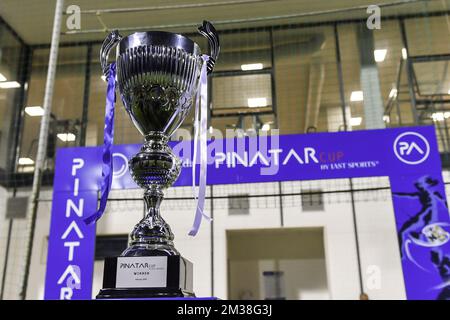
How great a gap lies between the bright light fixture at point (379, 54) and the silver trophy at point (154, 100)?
3.89 meters

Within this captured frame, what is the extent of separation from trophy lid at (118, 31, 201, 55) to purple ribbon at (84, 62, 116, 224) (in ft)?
0.27

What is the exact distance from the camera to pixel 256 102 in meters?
4.32

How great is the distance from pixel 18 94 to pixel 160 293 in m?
4.42

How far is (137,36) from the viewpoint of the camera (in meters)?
0.92

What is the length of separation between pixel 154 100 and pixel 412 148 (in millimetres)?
2470

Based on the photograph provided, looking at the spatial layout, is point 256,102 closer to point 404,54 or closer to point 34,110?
point 404,54

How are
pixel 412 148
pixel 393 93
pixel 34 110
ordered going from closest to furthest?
1. pixel 412 148
2. pixel 393 93
3. pixel 34 110

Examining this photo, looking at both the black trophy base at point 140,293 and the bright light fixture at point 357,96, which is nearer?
the black trophy base at point 140,293

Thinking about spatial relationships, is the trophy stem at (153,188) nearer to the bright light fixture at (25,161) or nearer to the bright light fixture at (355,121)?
the bright light fixture at (355,121)

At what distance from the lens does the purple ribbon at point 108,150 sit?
3.05 ft

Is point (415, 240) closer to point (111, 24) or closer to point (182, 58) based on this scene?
point (182, 58)

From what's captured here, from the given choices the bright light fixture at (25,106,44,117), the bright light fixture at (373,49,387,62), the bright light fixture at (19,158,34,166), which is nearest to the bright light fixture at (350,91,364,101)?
the bright light fixture at (373,49,387,62)

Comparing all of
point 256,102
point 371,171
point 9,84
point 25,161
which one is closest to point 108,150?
point 371,171

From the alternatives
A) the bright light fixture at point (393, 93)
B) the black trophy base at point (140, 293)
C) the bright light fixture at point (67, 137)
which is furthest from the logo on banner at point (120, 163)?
the bright light fixture at point (393, 93)
